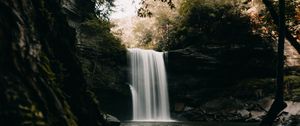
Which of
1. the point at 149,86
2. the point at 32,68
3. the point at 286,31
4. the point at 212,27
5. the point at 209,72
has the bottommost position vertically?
the point at 149,86

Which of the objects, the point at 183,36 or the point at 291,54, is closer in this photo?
the point at 291,54

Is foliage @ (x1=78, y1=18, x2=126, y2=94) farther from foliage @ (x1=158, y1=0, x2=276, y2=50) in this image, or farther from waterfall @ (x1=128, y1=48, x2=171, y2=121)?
foliage @ (x1=158, y1=0, x2=276, y2=50)

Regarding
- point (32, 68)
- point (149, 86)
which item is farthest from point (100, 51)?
point (32, 68)

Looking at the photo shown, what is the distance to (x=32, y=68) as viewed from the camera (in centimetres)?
405

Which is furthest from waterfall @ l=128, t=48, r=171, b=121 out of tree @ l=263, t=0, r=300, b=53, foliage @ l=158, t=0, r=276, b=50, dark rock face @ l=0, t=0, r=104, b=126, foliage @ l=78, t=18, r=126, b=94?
dark rock face @ l=0, t=0, r=104, b=126

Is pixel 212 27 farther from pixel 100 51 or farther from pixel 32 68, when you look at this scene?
pixel 32 68

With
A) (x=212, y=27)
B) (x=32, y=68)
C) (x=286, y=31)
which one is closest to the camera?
(x=32, y=68)

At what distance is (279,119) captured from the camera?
21141 millimetres

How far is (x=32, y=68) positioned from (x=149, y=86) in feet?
91.1

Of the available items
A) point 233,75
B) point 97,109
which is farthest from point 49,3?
point 233,75

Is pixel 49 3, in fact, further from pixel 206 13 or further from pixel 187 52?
pixel 206 13

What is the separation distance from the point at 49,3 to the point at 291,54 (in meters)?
28.6

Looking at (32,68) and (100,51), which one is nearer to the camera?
(32,68)

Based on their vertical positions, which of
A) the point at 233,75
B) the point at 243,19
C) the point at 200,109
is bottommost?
the point at 200,109
